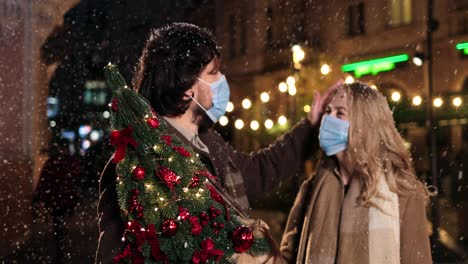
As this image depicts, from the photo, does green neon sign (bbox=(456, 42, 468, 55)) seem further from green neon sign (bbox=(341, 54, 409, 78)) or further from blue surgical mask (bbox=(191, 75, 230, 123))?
blue surgical mask (bbox=(191, 75, 230, 123))

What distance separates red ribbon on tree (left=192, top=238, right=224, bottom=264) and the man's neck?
0.65 m

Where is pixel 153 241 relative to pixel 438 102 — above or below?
below

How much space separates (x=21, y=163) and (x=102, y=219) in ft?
14.1

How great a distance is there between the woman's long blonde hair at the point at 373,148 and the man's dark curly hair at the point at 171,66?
0.98 meters

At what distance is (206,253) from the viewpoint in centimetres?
207

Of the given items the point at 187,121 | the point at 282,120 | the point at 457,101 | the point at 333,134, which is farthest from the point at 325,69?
the point at 187,121

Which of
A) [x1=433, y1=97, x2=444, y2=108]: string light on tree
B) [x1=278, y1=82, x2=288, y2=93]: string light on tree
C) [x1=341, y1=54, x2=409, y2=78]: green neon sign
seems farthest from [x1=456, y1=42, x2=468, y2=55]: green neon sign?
[x1=278, y1=82, x2=288, y2=93]: string light on tree

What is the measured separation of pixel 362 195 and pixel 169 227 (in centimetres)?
129

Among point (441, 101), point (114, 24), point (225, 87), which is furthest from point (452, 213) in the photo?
point (225, 87)

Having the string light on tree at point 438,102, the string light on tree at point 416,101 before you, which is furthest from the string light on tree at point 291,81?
the string light on tree at point 438,102

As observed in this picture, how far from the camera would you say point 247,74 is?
8.91 meters

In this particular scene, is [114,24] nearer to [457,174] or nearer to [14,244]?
[14,244]

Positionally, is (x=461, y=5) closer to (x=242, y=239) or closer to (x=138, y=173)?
(x=242, y=239)

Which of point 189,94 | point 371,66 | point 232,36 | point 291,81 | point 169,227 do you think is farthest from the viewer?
point 232,36
